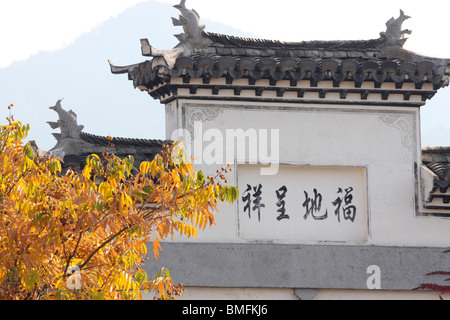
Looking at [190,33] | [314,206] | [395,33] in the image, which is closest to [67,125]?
[190,33]

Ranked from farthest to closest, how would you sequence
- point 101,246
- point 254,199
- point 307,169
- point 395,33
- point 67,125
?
point 395,33
point 307,169
point 67,125
point 254,199
point 101,246

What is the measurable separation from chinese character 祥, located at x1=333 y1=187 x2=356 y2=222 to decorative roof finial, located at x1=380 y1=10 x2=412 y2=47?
275 cm

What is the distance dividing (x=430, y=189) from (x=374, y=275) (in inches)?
64.2

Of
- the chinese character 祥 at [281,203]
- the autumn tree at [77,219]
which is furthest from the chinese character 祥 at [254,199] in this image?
the autumn tree at [77,219]

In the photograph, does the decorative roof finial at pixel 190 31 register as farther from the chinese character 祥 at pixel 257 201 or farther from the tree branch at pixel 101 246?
the tree branch at pixel 101 246

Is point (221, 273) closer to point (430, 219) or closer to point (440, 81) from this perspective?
point (430, 219)

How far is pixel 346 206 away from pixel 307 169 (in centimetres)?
87

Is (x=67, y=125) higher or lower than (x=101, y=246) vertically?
higher

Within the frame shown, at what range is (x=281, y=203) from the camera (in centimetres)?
1595

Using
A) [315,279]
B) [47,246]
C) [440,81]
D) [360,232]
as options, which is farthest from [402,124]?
[47,246]

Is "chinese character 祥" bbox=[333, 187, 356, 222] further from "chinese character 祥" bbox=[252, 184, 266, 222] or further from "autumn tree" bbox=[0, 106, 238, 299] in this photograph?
"autumn tree" bbox=[0, 106, 238, 299]

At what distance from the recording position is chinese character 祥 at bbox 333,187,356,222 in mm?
16125

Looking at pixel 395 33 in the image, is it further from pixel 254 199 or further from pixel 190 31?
pixel 254 199
